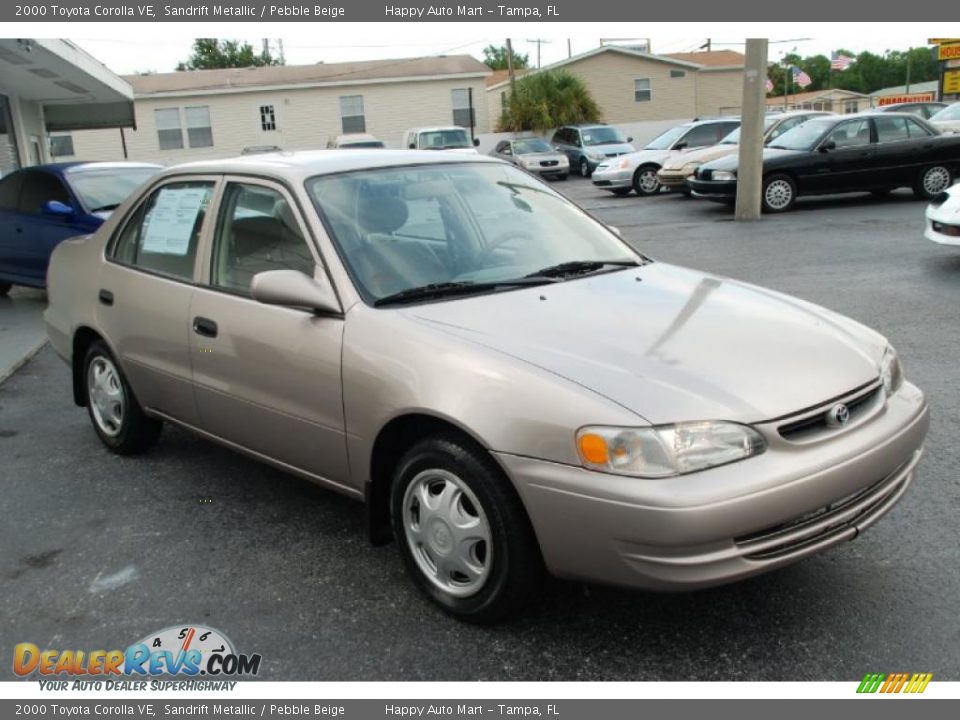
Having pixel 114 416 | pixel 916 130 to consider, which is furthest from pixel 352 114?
pixel 114 416

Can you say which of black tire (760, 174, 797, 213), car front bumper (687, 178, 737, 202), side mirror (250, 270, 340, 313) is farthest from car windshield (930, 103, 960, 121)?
side mirror (250, 270, 340, 313)

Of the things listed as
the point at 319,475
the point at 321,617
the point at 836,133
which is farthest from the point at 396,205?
the point at 836,133

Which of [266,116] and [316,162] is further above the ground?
[266,116]

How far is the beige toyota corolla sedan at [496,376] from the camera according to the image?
273 cm

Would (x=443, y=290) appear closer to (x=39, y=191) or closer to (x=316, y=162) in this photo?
(x=316, y=162)

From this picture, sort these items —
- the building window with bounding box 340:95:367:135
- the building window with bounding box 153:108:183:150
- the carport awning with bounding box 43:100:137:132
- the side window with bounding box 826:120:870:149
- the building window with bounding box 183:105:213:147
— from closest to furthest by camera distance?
the side window with bounding box 826:120:870:149 < the carport awning with bounding box 43:100:137:132 < the building window with bounding box 153:108:183:150 < the building window with bounding box 183:105:213:147 < the building window with bounding box 340:95:367:135

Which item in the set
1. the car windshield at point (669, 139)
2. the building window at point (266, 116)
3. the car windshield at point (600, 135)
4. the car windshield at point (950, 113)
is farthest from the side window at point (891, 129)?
the building window at point (266, 116)

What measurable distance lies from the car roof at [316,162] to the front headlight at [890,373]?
6.70ft

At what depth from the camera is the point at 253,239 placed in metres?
4.07

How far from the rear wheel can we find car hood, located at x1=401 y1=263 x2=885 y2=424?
40.6ft

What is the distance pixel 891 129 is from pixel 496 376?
47.7 feet

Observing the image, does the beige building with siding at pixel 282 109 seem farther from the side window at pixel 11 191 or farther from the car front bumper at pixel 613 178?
the side window at pixel 11 191

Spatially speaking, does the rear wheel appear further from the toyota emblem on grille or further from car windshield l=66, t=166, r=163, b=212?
the toyota emblem on grille

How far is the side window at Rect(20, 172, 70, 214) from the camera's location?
962 centimetres
